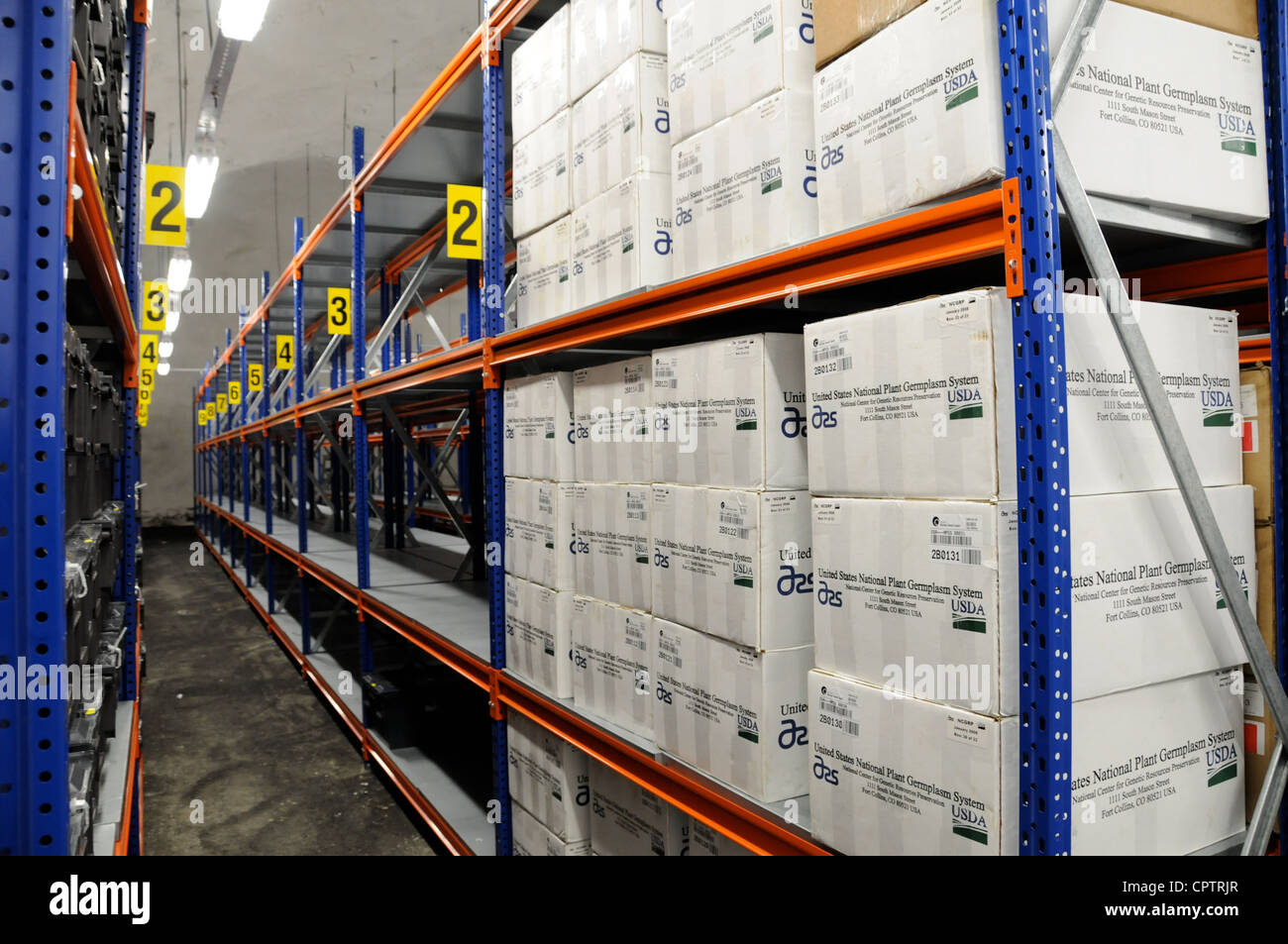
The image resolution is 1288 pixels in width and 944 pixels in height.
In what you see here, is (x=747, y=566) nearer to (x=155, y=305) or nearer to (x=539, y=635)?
(x=539, y=635)

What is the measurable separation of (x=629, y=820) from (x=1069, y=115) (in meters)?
2.08

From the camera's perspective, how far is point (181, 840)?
12.5 feet

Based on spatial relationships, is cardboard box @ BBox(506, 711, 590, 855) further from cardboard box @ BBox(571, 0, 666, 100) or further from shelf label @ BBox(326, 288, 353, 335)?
shelf label @ BBox(326, 288, 353, 335)

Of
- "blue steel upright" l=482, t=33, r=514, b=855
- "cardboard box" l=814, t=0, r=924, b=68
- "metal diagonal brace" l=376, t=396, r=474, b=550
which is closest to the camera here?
"cardboard box" l=814, t=0, r=924, b=68

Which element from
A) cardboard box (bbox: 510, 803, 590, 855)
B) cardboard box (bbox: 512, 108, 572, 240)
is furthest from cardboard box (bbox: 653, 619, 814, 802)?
cardboard box (bbox: 512, 108, 572, 240)

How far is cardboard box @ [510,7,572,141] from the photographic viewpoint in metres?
2.58

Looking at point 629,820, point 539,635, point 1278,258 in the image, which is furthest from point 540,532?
point 1278,258

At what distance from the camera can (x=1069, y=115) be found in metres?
1.40

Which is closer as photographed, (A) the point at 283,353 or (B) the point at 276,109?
(A) the point at 283,353

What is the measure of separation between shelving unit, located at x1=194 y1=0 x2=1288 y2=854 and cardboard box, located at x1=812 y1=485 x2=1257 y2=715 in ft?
0.20

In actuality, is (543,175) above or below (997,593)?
above

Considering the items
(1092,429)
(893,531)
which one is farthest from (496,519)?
(1092,429)

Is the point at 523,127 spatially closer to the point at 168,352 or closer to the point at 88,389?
the point at 88,389
